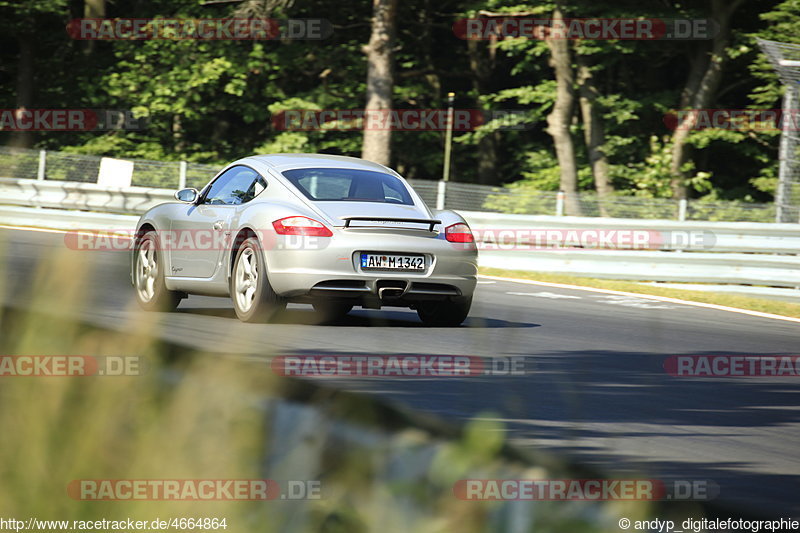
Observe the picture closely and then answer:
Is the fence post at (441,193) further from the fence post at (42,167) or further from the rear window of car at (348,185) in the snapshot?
the rear window of car at (348,185)

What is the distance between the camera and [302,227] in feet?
34.3

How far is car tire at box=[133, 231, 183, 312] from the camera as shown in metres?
11.9

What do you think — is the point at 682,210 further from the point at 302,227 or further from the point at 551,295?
the point at 302,227

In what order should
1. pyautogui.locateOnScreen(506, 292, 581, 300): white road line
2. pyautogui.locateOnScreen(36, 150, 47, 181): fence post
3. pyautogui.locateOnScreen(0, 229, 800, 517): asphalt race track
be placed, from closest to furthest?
pyautogui.locateOnScreen(0, 229, 800, 517): asphalt race track
pyautogui.locateOnScreen(506, 292, 581, 300): white road line
pyautogui.locateOnScreen(36, 150, 47, 181): fence post

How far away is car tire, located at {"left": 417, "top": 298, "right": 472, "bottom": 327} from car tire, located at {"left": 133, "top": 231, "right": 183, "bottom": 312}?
2.27 meters

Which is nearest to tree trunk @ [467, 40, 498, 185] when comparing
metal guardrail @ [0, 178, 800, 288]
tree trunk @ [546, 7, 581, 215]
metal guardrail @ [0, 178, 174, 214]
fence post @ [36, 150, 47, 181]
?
tree trunk @ [546, 7, 581, 215]

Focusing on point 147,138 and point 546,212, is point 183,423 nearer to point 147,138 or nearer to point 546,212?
point 546,212

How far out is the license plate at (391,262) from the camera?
10.5 meters

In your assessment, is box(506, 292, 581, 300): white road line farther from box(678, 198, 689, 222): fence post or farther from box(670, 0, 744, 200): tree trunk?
box(670, 0, 744, 200): tree trunk

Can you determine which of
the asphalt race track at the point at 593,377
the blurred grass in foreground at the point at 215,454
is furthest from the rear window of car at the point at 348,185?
the blurred grass in foreground at the point at 215,454

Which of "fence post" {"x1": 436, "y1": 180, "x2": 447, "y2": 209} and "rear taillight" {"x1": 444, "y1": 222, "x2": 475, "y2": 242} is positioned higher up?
"rear taillight" {"x1": 444, "y1": 222, "x2": 475, "y2": 242}

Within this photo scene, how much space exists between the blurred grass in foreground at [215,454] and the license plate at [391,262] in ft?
21.2

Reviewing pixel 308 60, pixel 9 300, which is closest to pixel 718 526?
pixel 9 300

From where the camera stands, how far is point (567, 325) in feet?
41.0
